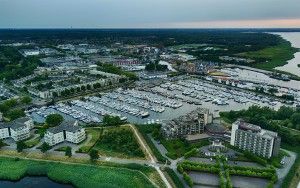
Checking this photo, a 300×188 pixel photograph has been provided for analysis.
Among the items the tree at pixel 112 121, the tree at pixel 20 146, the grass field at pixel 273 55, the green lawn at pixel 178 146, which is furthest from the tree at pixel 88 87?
the grass field at pixel 273 55

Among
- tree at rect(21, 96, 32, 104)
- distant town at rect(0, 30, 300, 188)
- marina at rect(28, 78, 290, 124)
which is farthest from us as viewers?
tree at rect(21, 96, 32, 104)

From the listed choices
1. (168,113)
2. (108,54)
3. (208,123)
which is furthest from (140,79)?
(108,54)

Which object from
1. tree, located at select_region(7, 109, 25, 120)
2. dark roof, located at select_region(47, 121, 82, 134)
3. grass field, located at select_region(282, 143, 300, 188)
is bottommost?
grass field, located at select_region(282, 143, 300, 188)

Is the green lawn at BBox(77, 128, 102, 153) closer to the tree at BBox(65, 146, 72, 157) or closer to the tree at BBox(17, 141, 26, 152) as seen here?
the tree at BBox(65, 146, 72, 157)

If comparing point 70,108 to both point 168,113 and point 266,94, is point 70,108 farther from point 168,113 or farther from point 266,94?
point 266,94

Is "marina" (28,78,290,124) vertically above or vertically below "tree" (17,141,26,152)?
below

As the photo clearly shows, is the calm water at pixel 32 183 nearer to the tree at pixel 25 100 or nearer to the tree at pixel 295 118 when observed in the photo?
the tree at pixel 25 100

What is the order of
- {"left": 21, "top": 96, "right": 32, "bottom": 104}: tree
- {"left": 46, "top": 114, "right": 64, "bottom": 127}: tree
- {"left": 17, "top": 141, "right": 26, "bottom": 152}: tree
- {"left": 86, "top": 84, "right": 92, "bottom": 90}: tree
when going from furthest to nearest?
{"left": 86, "top": 84, "right": 92, "bottom": 90}: tree
{"left": 21, "top": 96, "right": 32, "bottom": 104}: tree
{"left": 46, "top": 114, "right": 64, "bottom": 127}: tree
{"left": 17, "top": 141, "right": 26, "bottom": 152}: tree

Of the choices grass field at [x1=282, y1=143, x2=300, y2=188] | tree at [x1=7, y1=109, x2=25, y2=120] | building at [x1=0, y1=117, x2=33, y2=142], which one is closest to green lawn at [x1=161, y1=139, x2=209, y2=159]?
grass field at [x1=282, y1=143, x2=300, y2=188]
